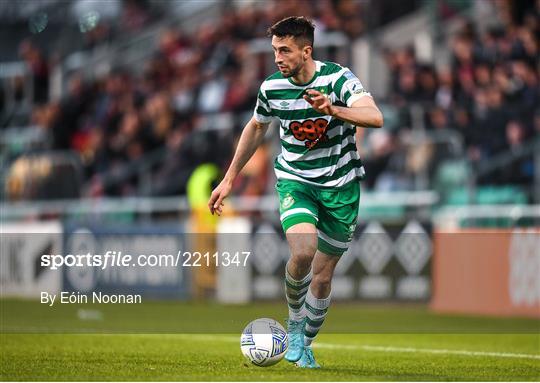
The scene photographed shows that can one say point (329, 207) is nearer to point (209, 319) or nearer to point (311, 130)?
point (311, 130)

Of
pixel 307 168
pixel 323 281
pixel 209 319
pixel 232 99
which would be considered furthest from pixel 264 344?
pixel 232 99

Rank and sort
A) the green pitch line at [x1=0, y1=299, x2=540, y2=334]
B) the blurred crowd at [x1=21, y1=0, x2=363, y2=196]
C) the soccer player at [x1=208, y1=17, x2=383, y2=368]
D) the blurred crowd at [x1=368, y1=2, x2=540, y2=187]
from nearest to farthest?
the soccer player at [x1=208, y1=17, x2=383, y2=368] < the green pitch line at [x1=0, y1=299, x2=540, y2=334] < the blurred crowd at [x1=368, y1=2, x2=540, y2=187] < the blurred crowd at [x1=21, y1=0, x2=363, y2=196]

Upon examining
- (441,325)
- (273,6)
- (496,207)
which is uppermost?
(273,6)

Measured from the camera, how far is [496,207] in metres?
17.5

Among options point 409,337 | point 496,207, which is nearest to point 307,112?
point 409,337

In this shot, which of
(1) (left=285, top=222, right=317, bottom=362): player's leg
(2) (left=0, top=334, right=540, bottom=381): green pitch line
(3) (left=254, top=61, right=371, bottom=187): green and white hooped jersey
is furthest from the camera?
(3) (left=254, top=61, right=371, bottom=187): green and white hooped jersey

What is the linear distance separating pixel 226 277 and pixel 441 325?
5541mm

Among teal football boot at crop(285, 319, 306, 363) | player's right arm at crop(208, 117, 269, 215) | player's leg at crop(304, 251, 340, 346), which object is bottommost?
teal football boot at crop(285, 319, 306, 363)

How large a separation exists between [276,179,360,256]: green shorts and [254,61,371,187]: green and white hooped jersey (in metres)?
0.06

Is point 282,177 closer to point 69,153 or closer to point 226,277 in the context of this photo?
point 226,277

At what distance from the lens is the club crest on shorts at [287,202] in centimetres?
932

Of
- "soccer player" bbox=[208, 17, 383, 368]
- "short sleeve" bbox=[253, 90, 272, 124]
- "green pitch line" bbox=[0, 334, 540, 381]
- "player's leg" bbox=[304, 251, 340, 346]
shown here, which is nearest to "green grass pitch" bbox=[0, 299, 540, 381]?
"green pitch line" bbox=[0, 334, 540, 381]

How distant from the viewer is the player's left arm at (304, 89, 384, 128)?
8305 mm

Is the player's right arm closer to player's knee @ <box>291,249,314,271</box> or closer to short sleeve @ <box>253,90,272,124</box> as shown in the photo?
short sleeve @ <box>253,90,272,124</box>
